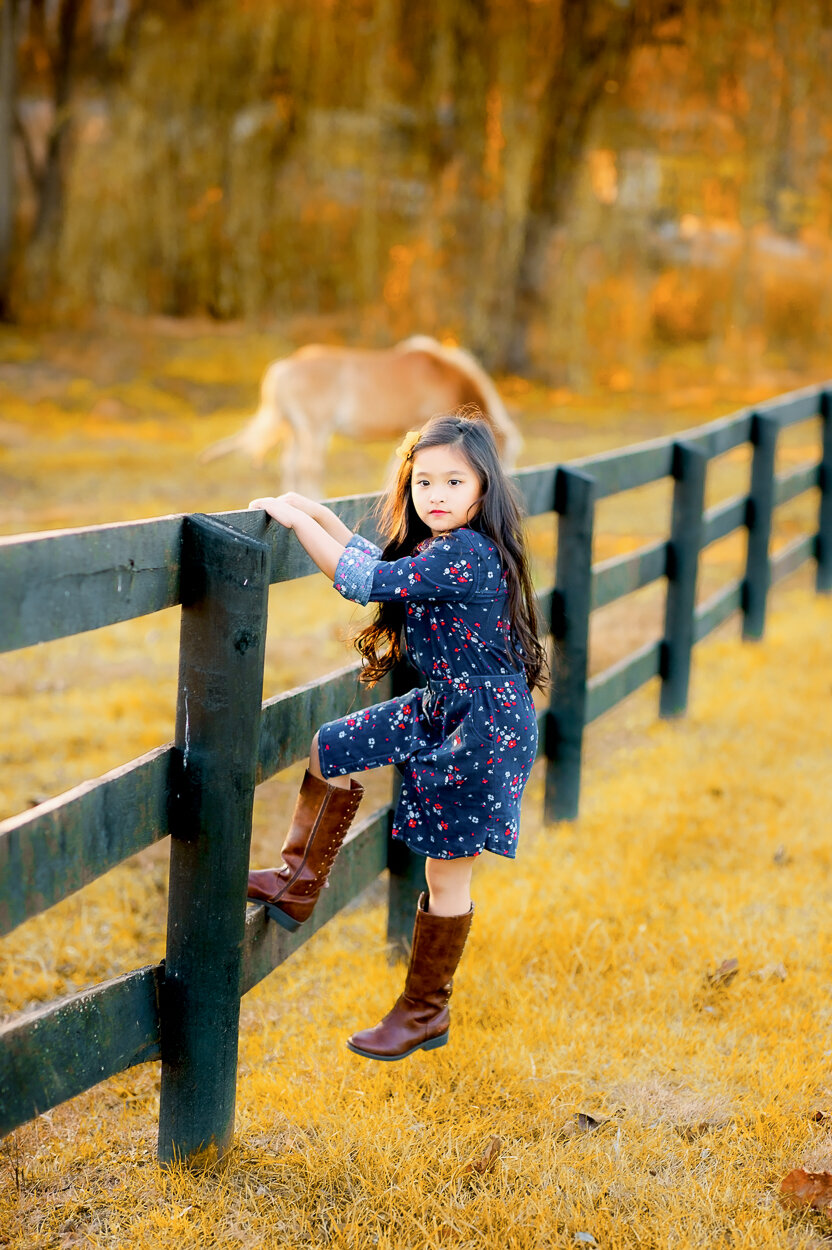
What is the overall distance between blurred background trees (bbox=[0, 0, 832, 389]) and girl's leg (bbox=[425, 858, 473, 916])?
1214cm

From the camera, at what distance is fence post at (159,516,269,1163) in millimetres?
1991

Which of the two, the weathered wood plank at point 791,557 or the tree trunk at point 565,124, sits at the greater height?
the tree trunk at point 565,124

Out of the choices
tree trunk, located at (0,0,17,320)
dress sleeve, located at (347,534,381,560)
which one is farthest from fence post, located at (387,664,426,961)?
tree trunk, located at (0,0,17,320)

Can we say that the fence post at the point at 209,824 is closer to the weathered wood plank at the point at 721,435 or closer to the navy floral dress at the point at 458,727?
the navy floral dress at the point at 458,727

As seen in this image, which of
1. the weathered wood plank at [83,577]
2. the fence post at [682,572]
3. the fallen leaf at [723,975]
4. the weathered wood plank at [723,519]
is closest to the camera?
the weathered wood plank at [83,577]

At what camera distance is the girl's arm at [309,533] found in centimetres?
221

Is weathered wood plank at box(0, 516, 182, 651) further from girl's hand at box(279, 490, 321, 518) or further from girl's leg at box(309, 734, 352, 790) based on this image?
girl's leg at box(309, 734, 352, 790)

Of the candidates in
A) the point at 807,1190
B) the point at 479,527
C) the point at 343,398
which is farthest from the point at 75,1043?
the point at 343,398

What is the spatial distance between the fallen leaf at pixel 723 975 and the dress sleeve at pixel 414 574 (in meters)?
1.26

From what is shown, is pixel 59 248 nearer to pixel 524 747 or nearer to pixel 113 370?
pixel 113 370

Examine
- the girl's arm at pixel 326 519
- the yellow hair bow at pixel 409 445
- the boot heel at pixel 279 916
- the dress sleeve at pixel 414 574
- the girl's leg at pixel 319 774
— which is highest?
the yellow hair bow at pixel 409 445

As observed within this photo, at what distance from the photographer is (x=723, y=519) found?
18.9ft

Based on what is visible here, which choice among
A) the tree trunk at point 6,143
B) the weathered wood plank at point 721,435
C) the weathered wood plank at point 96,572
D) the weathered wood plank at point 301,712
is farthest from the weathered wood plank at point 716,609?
the tree trunk at point 6,143

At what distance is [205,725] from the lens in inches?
80.0
